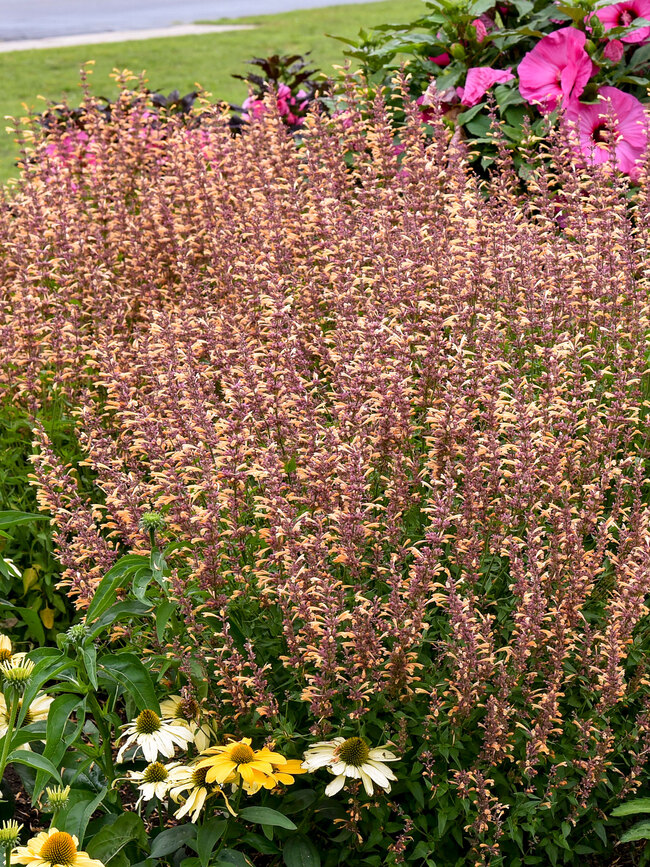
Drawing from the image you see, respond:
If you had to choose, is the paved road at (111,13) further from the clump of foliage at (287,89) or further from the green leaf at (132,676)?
the green leaf at (132,676)

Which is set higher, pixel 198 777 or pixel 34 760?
pixel 34 760

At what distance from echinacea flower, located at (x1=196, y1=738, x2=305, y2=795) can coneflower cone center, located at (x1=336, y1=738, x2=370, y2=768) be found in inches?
4.1

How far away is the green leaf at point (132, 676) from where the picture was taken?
94.3 inches

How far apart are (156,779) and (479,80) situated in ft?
13.4

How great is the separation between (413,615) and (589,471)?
2.51ft

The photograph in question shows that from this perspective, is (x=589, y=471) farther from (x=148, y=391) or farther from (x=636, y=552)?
(x=148, y=391)

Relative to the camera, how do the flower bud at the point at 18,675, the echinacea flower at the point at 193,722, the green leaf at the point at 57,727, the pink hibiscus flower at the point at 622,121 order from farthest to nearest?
1. the pink hibiscus flower at the point at 622,121
2. the echinacea flower at the point at 193,722
3. the green leaf at the point at 57,727
4. the flower bud at the point at 18,675

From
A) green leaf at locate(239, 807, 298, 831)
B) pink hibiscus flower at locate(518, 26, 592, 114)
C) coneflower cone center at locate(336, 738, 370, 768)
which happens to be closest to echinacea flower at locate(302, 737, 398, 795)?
coneflower cone center at locate(336, 738, 370, 768)

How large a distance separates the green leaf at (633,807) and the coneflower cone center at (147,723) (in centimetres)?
118

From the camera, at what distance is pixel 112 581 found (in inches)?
96.0

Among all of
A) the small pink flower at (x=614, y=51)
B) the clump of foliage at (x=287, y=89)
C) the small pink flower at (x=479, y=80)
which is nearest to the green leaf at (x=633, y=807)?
the small pink flower at (x=479, y=80)

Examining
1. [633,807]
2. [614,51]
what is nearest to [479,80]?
[614,51]

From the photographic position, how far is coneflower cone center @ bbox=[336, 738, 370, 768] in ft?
7.83

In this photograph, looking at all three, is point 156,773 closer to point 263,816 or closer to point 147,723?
point 147,723
